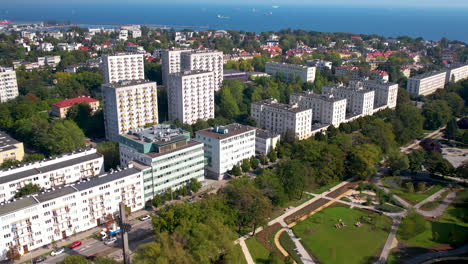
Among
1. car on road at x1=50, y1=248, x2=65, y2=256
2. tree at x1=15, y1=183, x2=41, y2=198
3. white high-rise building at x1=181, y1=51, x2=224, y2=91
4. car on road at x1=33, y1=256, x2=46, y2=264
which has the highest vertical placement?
white high-rise building at x1=181, y1=51, x2=224, y2=91

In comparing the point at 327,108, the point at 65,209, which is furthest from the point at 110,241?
the point at 327,108

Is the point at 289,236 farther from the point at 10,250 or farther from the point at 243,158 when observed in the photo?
the point at 10,250

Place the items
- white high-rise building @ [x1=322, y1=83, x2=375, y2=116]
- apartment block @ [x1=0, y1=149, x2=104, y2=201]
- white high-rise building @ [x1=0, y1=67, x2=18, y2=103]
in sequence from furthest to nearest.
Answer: white high-rise building @ [x1=0, y1=67, x2=18, y2=103] → white high-rise building @ [x1=322, y1=83, x2=375, y2=116] → apartment block @ [x1=0, y1=149, x2=104, y2=201]

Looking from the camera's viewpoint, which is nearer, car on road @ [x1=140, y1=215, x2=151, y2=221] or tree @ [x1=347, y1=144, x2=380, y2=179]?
car on road @ [x1=140, y1=215, x2=151, y2=221]

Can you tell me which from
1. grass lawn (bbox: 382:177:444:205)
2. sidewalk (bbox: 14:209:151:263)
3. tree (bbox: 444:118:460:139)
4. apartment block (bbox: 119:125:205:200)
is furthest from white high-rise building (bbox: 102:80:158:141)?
tree (bbox: 444:118:460:139)

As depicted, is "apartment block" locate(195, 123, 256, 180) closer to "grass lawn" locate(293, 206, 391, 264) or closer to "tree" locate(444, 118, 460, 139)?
"grass lawn" locate(293, 206, 391, 264)

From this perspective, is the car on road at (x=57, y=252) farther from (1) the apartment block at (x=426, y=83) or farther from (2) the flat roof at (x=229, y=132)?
(1) the apartment block at (x=426, y=83)

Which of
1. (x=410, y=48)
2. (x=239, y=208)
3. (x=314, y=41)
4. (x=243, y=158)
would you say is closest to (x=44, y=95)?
(x=243, y=158)
